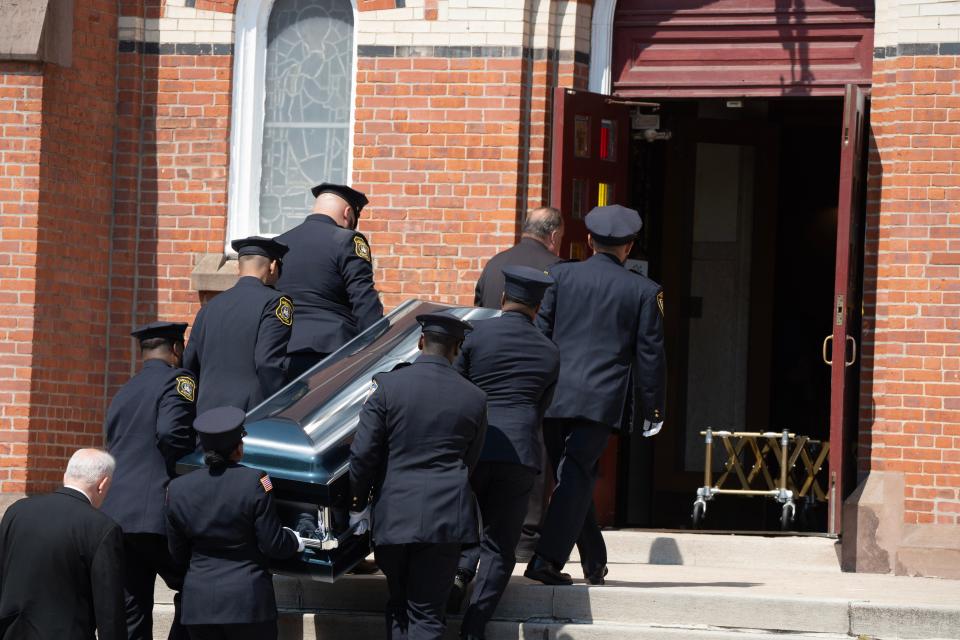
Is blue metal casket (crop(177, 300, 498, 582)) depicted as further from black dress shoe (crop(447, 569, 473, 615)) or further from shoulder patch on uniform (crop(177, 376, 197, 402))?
black dress shoe (crop(447, 569, 473, 615))

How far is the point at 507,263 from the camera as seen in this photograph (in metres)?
9.59

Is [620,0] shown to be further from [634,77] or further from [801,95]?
[801,95]

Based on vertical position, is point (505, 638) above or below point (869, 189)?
below

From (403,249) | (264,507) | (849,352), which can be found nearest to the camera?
(264,507)

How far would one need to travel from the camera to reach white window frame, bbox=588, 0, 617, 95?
11.8 m

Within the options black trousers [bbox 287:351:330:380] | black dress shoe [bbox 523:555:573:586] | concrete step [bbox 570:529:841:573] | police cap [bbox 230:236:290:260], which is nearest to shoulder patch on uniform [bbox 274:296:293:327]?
police cap [bbox 230:236:290:260]

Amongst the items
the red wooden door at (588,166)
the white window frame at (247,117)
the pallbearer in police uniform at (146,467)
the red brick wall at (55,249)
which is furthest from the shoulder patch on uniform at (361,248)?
the red brick wall at (55,249)

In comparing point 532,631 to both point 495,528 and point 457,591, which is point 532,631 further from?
point 495,528

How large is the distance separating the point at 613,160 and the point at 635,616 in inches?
163

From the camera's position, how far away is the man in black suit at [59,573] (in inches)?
265

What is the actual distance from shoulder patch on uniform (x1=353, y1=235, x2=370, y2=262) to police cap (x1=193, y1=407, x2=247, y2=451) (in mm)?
1874

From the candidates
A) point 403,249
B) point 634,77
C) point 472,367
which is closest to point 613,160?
point 634,77

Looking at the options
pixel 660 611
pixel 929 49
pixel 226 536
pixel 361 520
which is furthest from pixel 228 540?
pixel 929 49

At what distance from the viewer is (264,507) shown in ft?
24.1
